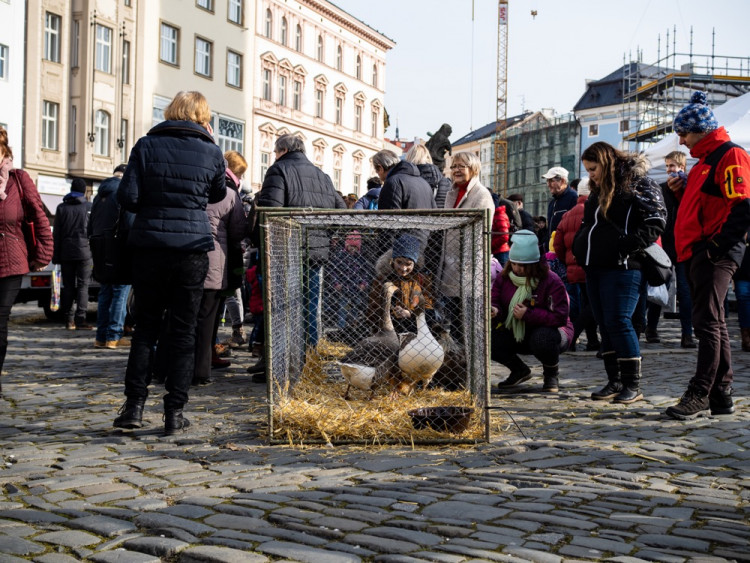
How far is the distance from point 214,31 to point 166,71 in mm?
4982

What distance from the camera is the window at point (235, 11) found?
46.5 meters

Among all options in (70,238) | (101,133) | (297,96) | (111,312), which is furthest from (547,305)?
(297,96)

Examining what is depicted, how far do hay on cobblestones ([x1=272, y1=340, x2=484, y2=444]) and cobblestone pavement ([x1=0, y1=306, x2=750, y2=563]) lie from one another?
7.9 inches

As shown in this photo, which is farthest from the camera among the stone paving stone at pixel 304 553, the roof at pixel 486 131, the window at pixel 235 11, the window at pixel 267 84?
the roof at pixel 486 131

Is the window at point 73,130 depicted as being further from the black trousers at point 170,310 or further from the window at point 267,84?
the black trousers at point 170,310

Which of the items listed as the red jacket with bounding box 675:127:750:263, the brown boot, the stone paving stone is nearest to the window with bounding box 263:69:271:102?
the brown boot

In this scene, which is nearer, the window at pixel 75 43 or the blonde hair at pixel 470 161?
the blonde hair at pixel 470 161

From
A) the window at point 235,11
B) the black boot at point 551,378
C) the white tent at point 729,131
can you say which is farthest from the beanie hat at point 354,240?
the window at point 235,11

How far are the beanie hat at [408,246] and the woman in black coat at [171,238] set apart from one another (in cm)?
124

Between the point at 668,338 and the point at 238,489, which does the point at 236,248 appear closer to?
the point at 238,489

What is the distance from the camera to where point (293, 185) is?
8.25 meters

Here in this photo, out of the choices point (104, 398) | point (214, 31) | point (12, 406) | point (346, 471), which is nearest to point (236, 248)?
point (104, 398)

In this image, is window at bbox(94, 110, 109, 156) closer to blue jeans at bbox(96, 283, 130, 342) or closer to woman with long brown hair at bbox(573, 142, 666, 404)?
blue jeans at bbox(96, 283, 130, 342)

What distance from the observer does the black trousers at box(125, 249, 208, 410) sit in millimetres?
5809
